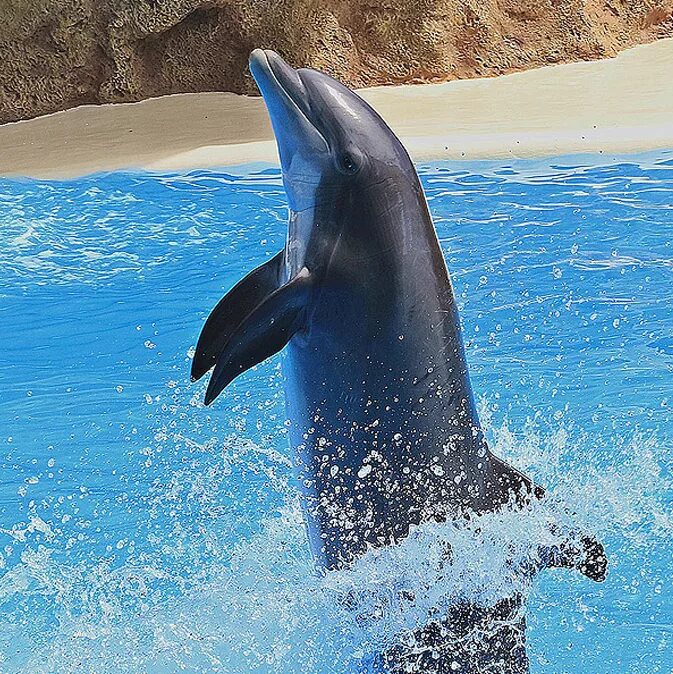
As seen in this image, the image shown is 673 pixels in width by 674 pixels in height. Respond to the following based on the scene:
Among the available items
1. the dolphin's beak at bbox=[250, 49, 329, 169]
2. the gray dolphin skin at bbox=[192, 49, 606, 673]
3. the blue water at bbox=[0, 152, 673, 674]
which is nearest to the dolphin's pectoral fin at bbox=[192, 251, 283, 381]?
the gray dolphin skin at bbox=[192, 49, 606, 673]

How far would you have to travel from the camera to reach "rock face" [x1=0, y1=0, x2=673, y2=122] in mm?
12758

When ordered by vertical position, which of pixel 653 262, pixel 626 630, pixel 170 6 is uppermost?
pixel 170 6

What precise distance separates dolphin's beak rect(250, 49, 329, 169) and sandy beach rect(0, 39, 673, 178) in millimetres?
6880

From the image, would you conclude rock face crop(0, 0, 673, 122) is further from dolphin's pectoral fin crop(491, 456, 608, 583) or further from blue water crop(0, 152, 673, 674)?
dolphin's pectoral fin crop(491, 456, 608, 583)

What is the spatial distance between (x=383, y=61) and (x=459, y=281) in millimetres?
6229

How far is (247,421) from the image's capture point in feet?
20.8

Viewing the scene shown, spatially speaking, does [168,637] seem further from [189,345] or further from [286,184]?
[189,345]

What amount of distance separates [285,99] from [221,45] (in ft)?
33.8

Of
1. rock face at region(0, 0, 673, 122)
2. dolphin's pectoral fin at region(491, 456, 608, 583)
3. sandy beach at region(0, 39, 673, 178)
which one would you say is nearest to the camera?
dolphin's pectoral fin at region(491, 456, 608, 583)

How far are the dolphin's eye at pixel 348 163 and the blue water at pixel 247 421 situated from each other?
113 centimetres

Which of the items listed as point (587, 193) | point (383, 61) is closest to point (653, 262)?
point (587, 193)

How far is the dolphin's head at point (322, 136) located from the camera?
3.16 metres

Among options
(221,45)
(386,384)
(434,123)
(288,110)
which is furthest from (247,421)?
(221,45)

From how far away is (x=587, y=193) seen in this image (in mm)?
9023
